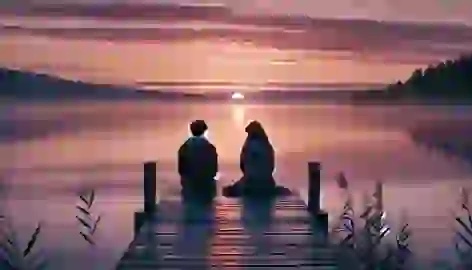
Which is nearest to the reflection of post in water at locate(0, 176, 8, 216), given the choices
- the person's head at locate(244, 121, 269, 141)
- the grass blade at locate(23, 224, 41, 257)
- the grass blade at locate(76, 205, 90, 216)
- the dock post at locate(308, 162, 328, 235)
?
the grass blade at locate(23, 224, 41, 257)

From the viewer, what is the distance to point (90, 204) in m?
3.26

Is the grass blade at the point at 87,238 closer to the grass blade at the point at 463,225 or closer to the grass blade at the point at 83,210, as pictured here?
the grass blade at the point at 83,210

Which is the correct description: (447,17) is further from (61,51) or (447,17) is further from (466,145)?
(61,51)

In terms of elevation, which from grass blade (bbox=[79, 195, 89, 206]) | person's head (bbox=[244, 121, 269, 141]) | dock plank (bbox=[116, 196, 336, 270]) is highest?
person's head (bbox=[244, 121, 269, 141])

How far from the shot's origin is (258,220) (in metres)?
2.94

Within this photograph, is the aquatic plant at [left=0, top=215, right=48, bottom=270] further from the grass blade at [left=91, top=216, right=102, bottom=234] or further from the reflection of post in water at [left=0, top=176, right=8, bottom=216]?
the grass blade at [left=91, top=216, right=102, bottom=234]

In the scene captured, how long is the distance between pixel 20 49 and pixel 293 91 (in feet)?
3.55

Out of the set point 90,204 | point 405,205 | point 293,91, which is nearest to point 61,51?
point 90,204

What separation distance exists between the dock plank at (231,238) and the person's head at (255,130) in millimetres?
271

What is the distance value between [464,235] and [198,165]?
3.68ft

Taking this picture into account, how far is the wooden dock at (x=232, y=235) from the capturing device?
2240 millimetres

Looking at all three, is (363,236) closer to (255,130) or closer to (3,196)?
(255,130)

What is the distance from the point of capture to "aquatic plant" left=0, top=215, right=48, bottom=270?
3260mm

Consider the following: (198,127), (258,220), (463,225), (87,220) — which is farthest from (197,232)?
(463,225)
